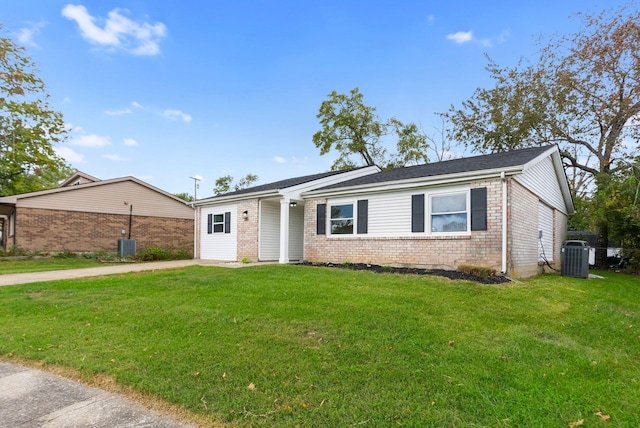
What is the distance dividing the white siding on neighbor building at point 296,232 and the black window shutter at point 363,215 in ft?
12.5

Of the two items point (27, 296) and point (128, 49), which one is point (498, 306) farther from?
point (128, 49)

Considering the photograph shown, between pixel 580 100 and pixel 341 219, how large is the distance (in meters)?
16.1

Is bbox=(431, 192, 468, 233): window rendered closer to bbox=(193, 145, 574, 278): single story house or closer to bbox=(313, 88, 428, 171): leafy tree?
bbox=(193, 145, 574, 278): single story house

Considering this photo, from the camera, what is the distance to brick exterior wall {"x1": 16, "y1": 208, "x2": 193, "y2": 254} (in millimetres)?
16375

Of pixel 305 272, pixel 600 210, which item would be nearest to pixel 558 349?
pixel 305 272

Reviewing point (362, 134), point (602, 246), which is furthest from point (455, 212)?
point (362, 134)

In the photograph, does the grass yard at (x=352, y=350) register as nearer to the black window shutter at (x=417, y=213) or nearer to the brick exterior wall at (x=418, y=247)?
the brick exterior wall at (x=418, y=247)

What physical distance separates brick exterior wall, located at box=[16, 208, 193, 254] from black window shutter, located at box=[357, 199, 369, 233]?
13.0 metres

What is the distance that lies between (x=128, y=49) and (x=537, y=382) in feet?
57.0

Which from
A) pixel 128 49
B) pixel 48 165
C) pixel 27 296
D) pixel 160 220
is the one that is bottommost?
pixel 27 296

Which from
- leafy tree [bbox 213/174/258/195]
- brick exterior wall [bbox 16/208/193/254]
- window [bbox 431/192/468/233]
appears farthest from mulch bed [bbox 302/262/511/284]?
leafy tree [bbox 213/174/258/195]

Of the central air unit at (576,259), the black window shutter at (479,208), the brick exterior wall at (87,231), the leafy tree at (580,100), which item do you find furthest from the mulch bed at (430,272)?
the brick exterior wall at (87,231)

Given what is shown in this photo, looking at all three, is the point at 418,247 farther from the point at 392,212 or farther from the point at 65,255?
the point at 65,255

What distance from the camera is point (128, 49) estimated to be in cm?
1455
